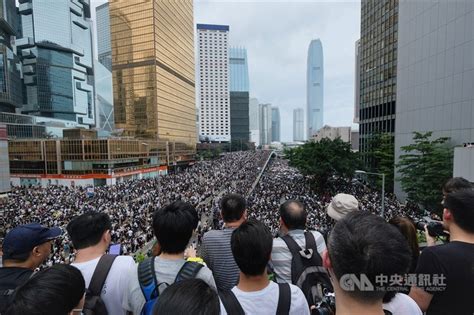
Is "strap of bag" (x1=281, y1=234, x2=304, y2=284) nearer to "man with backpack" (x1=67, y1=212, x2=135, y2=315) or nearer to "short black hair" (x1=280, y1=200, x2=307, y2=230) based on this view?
"short black hair" (x1=280, y1=200, x2=307, y2=230)

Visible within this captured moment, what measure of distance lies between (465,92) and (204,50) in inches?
5213

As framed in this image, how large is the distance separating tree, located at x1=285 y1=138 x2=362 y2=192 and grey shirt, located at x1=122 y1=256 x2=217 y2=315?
94.9 feet

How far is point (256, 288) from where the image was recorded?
182 cm

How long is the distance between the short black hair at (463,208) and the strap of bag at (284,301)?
1.51 m

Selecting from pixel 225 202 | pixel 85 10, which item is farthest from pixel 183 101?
pixel 225 202

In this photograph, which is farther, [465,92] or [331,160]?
[331,160]

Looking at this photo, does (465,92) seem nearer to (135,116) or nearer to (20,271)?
(20,271)

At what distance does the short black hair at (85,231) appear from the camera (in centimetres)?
235

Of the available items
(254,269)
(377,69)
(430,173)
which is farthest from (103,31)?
(254,269)

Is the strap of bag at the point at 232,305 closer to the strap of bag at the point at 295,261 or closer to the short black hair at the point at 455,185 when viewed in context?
the strap of bag at the point at 295,261

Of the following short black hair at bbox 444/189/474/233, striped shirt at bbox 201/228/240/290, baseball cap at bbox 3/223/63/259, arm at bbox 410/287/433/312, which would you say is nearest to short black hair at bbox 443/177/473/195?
short black hair at bbox 444/189/474/233

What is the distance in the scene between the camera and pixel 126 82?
2377 inches

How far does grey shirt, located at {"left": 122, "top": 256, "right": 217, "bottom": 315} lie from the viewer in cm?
192

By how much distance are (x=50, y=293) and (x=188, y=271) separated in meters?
0.86
